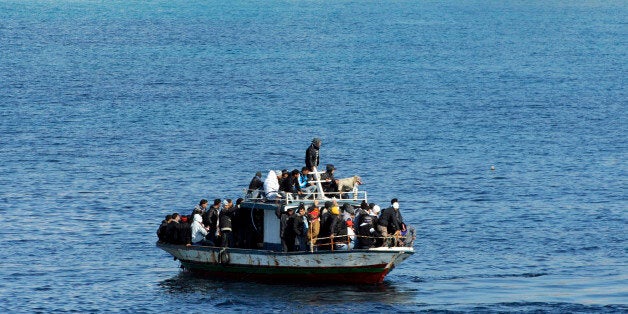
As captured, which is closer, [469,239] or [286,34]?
[469,239]

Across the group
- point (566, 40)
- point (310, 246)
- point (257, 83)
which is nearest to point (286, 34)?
point (566, 40)

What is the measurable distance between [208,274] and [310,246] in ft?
18.5

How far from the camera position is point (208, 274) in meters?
52.2

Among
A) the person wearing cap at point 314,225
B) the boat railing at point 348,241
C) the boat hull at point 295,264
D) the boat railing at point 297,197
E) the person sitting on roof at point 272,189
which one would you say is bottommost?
the boat hull at point 295,264

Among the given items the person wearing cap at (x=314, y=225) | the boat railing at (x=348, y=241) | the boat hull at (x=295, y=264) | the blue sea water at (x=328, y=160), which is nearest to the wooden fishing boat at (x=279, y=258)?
the boat hull at (x=295, y=264)

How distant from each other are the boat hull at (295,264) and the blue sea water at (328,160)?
0.55 metres

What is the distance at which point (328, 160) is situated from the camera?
86.8m

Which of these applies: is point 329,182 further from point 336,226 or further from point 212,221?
point 212,221

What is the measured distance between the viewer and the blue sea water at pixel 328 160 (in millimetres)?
51375

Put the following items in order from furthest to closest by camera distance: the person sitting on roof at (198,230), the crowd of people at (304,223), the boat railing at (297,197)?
the person sitting on roof at (198,230) → the boat railing at (297,197) → the crowd of people at (304,223)

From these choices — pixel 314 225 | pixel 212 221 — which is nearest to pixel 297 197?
pixel 314 225

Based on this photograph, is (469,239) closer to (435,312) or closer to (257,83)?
(435,312)

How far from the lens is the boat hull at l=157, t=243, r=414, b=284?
1900 inches

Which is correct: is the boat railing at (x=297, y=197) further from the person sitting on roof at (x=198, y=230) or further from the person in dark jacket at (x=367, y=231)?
the person sitting on roof at (x=198, y=230)
